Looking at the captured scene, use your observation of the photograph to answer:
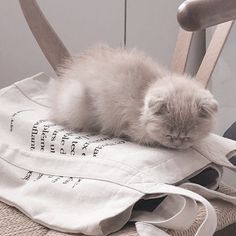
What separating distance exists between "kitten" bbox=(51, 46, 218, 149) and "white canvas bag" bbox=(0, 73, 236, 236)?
6cm

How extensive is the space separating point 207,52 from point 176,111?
212 mm

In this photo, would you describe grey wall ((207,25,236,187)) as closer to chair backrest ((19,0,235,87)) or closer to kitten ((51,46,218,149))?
chair backrest ((19,0,235,87))

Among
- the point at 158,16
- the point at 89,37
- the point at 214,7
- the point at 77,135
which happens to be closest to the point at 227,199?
the point at 77,135

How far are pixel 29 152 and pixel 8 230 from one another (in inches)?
7.8

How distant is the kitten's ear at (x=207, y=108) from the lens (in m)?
0.97

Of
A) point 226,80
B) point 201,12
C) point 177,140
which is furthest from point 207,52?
point 201,12

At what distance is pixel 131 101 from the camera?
1021 mm

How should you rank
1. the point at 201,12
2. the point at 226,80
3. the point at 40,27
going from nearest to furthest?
the point at 201,12
the point at 40,27
the point at 226,80

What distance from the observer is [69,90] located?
1.09 meters

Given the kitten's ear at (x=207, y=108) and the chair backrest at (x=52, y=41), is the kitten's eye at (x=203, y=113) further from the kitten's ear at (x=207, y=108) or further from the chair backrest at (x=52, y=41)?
the chair backrest at (x=52, y=41)

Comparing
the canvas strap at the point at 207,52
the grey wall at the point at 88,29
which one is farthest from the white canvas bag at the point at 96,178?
the grey wall at the point at 88,29

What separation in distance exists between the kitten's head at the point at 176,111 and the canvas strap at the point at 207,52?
0.40ft

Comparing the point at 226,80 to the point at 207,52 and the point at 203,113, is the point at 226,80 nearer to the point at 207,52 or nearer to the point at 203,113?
the point at 207,52

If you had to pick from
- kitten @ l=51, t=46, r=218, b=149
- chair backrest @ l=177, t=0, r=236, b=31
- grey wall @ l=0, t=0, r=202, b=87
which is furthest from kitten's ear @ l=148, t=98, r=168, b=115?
grey wall @ l=0, t=0, r=202, b=87
